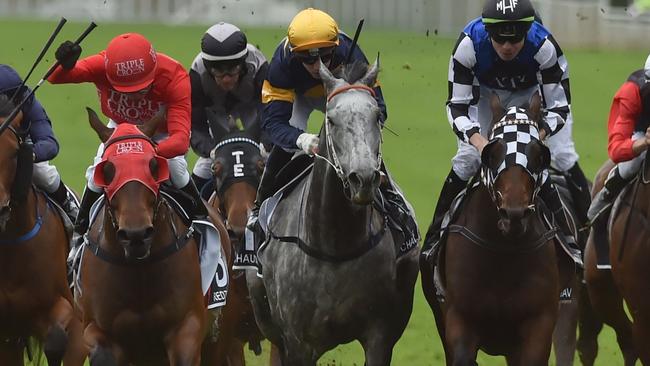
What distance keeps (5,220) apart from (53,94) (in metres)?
15.5

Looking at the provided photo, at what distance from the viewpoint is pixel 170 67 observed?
8352 mm

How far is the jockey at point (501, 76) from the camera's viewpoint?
7.88 metres

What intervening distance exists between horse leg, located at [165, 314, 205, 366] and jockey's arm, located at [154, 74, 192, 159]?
2.76ft

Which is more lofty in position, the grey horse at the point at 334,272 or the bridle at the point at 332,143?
the bridle at the point at 332,143

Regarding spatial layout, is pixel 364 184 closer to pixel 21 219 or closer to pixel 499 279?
pixel 499 279

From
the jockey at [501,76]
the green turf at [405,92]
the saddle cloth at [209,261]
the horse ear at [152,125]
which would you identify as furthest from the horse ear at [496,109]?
the green turf at [405,92]

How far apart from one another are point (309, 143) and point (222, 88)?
2574 mm

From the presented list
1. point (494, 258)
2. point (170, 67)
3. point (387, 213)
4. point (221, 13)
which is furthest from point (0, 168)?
point (221, 13)

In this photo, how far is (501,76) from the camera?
8250mm

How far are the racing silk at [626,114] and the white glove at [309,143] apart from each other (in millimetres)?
1599

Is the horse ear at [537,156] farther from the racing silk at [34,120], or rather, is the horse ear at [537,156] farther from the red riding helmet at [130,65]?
the racing silk at [34,120]

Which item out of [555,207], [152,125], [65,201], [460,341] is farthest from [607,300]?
[65,201]

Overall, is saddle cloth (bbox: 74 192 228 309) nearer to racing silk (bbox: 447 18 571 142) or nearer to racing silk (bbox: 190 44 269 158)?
racing silk (bbox: 447 18 571 142)

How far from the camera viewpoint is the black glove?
8219mm
